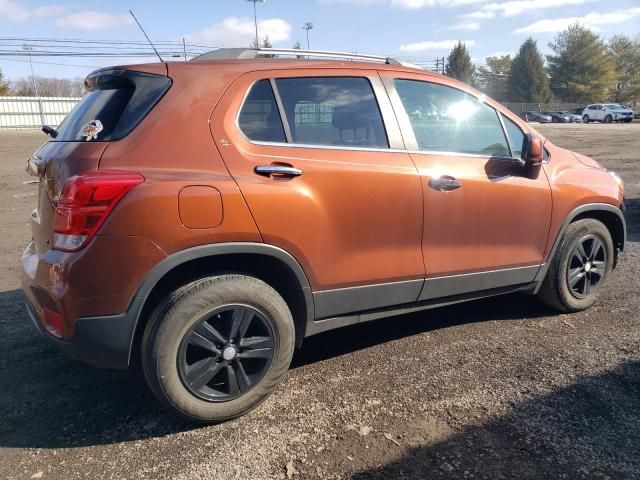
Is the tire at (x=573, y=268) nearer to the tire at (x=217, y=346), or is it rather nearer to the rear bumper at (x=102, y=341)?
the tire at (x=217, y=346)

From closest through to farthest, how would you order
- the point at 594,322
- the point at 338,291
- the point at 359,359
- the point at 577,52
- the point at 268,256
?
the point at 268,256
the point at 338,291
the point at 359,359
the point at 594,322
the point at 577,52

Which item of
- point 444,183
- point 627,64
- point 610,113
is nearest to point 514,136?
point 444,183

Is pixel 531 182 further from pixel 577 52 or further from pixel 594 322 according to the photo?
pixel 577 52

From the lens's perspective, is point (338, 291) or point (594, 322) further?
point (594, 322)

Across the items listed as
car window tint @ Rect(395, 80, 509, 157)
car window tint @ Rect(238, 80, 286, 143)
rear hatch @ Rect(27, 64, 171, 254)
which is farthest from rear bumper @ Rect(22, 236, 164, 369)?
car window tint @ Rect(395, 80, 509, 157)

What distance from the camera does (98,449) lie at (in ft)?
9.14

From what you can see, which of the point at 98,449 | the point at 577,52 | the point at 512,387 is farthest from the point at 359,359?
the point at 577,52

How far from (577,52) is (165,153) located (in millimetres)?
87459

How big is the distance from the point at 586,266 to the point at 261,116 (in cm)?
307

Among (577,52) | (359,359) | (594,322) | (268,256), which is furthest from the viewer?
(577,52)

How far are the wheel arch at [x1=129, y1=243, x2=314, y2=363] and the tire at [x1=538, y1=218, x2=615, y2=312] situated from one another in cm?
223

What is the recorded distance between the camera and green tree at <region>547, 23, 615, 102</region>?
76.1 m

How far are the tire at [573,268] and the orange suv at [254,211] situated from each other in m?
0.54

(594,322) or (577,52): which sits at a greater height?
(577,52)
